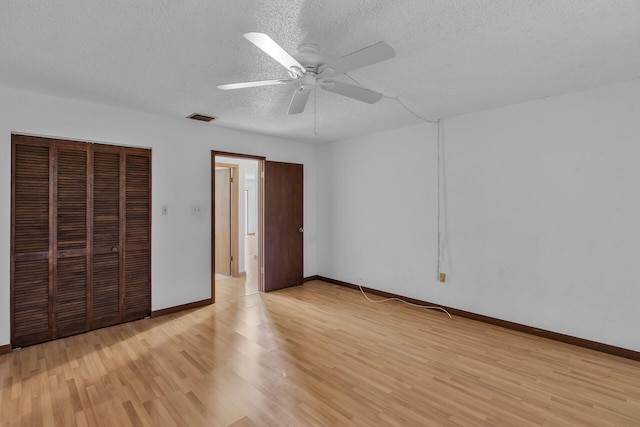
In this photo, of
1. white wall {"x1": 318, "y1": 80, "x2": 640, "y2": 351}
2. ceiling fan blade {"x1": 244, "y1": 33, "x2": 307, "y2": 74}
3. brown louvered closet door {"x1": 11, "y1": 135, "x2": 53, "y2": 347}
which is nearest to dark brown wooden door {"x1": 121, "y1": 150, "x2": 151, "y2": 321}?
brown louvered closet door {"x1": 11, "y1": 135, "x2": 53, "y2": 347}

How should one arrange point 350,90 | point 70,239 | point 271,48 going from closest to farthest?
point 271,48 → point 350,90 → point 70,239

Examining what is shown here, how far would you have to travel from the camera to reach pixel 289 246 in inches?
207

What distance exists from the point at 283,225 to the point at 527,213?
11.1 ft

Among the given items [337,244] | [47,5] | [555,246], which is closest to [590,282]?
[555,246]

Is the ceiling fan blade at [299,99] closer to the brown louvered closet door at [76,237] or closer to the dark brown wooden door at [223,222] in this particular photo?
the brown louvered closet door at [76,237]

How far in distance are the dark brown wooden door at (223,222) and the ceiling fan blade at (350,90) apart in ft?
12.7

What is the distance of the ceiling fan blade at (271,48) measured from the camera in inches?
63.0

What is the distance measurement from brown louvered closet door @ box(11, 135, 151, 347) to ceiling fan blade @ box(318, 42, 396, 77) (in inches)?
111

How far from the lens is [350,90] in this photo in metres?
2.29

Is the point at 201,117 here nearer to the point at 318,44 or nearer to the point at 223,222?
the point at 318,44

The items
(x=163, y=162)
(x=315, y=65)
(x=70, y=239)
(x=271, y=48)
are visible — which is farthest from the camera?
(x=163, y=162)

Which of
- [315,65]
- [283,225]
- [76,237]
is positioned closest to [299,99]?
[315,65]

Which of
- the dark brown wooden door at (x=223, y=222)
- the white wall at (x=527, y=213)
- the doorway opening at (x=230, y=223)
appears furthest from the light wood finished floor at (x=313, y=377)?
the dark brown wooden door at (x=223, y=222)

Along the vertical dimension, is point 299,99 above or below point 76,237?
above
